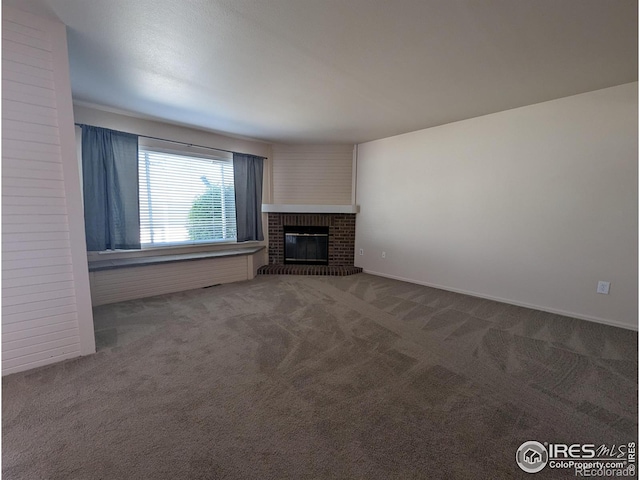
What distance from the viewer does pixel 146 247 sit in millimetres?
3861

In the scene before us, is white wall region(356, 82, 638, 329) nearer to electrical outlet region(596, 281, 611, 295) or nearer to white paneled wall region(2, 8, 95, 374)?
electrical outlet region(596, 281, 611, 295)

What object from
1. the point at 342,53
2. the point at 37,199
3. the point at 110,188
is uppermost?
the point at 342,53

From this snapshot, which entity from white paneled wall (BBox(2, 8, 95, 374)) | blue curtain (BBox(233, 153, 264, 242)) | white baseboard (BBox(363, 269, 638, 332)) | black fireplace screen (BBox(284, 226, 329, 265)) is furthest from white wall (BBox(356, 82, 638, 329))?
white paneled wall (BBox(2, 8, 95, 374))

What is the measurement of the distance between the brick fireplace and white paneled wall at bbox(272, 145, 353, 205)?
276 millimetres

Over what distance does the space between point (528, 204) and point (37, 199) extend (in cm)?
471

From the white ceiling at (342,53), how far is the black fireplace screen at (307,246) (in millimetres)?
→ 2364

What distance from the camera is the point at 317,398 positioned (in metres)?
1.70

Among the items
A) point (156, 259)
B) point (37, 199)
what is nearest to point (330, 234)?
point (156, 259)

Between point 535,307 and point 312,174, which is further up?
Answer: point 312,174

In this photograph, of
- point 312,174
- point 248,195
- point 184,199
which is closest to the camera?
point 184,199

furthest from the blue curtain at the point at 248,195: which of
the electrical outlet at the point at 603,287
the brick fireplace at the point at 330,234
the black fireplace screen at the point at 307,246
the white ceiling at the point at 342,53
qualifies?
the electrical outlet at the point at 603,287

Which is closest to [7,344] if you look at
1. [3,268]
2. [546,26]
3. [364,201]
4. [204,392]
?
[3,268]

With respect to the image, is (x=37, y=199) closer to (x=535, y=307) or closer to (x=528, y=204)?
(x=528, y=204)

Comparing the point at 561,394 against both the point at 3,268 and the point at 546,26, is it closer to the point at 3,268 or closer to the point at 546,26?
the point at 546,26
